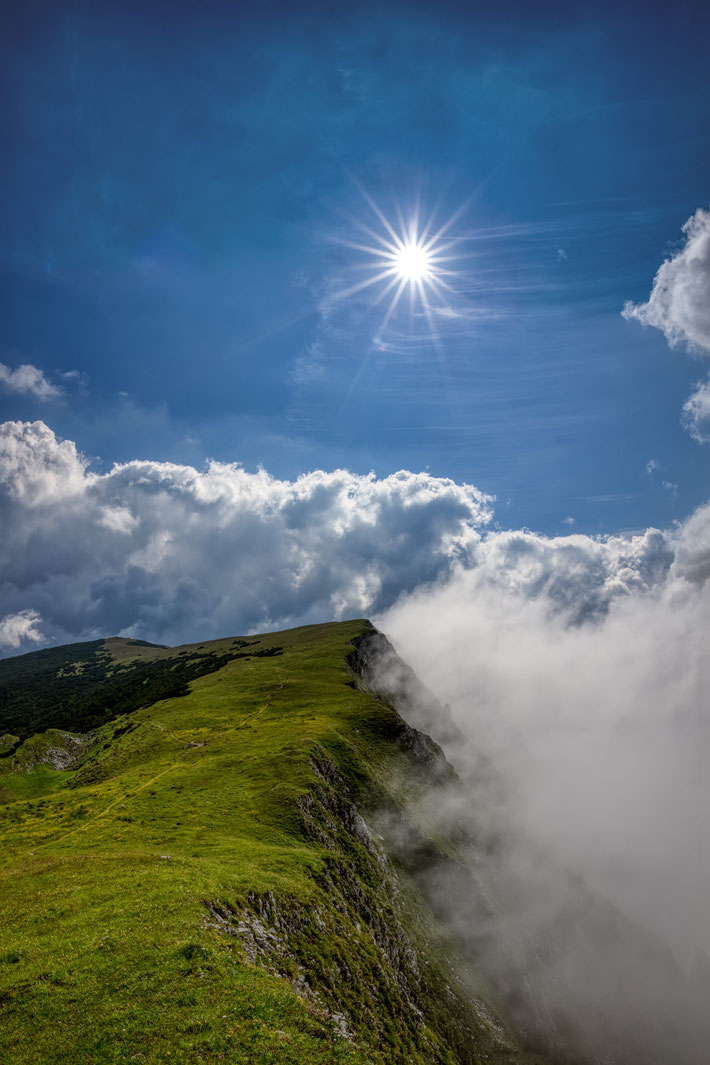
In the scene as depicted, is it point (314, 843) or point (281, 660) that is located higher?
point (281, 660)

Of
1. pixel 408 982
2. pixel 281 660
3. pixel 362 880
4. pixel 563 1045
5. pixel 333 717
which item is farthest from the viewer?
pixel 281 660

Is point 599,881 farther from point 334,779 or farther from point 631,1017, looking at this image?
point 334,779

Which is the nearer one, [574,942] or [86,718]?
[574,942]

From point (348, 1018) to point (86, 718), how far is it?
126m

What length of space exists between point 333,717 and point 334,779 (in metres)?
22.4

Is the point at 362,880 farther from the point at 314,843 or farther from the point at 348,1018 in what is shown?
the point at 348,1018

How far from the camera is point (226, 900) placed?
111 ft

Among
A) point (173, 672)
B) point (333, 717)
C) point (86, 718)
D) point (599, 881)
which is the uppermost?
point (173, 672)

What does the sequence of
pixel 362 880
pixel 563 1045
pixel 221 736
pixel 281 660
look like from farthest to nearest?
pixel 281 660, pixel 221 736, pixel 563 1045, pixel 362 880

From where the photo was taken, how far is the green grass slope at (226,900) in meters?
22.4

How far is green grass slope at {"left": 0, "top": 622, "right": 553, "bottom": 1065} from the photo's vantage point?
73.5ft

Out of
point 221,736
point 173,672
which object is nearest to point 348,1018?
point 221,736

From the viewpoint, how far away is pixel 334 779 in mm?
71875

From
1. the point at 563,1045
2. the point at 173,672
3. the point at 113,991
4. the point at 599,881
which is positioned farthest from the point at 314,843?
the point at 599,881
